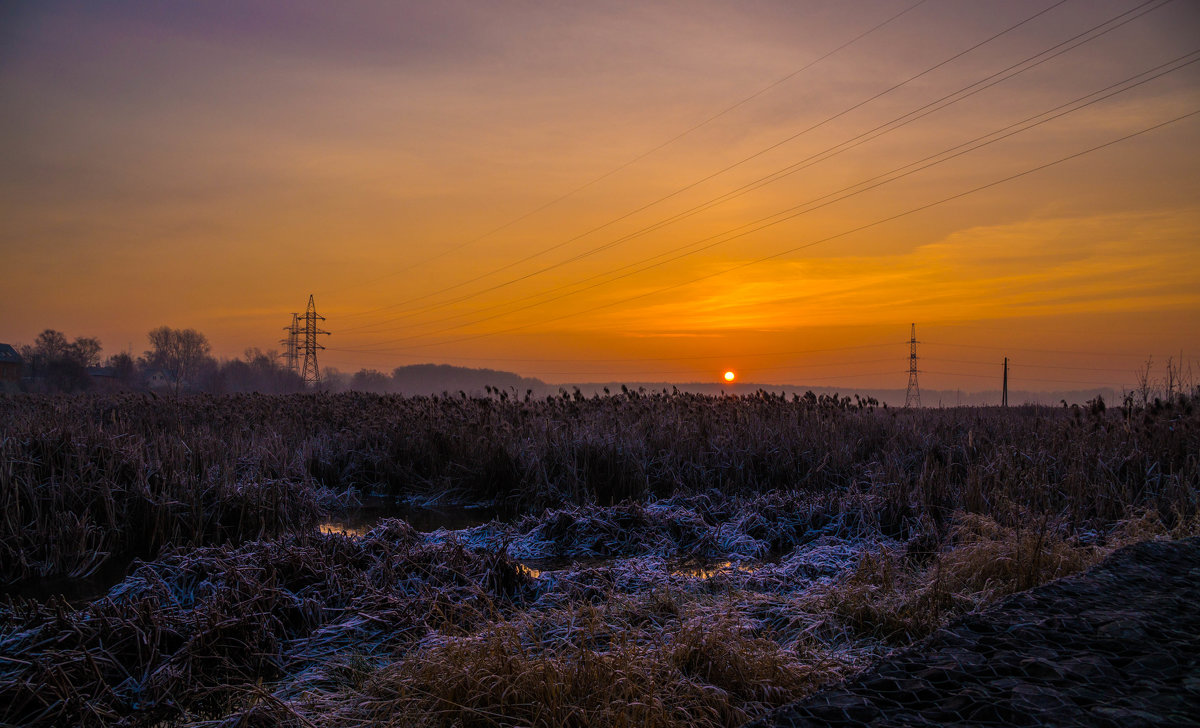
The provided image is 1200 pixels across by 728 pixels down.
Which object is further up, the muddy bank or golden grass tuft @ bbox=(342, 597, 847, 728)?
the muddy bank

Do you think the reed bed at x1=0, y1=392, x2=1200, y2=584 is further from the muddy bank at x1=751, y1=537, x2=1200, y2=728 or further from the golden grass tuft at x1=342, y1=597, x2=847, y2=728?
the muddy bank at x1=751, y1=537, x2=1200, y2=728

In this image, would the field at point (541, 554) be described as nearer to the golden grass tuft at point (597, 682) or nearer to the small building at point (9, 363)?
the golden grass tuft at point (597, 682)

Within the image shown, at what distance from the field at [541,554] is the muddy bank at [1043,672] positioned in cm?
147

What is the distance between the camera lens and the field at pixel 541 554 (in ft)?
11.1

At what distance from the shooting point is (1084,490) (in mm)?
7500

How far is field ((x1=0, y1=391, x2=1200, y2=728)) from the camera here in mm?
3375

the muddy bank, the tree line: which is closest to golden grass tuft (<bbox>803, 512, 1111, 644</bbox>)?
the muddy bank

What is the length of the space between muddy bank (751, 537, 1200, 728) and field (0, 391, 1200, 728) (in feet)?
4.81

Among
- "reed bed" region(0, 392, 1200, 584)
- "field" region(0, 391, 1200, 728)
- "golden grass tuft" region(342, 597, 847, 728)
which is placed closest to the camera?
"golden grass tuft" region(342, 597, 847, 728)

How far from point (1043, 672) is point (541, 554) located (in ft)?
21.0

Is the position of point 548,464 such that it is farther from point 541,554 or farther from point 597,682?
point 597,682

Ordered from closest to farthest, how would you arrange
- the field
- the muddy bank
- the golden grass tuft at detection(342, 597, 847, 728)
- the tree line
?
the muddy bank → the golden grass tuft at detection(342, 597, 847, 728) → the field → the tree line

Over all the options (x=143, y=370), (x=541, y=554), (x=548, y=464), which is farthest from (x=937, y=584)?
(x=143, y=370)

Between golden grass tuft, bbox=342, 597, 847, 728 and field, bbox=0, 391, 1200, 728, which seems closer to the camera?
golden grass tuft, bbox=342, 597, 847, 728
